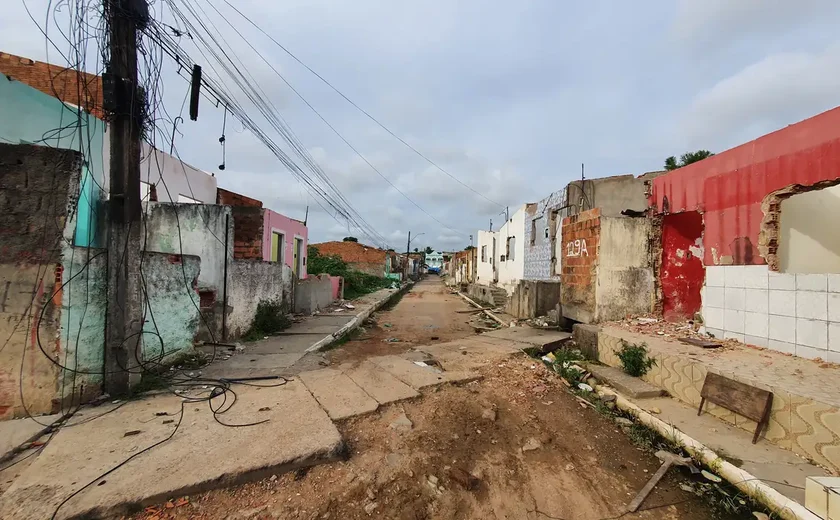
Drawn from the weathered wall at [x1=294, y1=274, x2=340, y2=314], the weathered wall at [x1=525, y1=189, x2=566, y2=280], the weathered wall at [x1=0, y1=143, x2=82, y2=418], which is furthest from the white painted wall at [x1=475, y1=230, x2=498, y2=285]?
the weathered wall at [x1=0, y1=143, x2=82, y2=418]

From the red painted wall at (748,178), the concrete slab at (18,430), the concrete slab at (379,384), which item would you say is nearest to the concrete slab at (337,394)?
the concrete slab at (379,384)

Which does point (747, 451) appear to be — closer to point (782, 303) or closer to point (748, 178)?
point (782, 303)

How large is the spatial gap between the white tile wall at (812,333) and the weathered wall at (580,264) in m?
2.85

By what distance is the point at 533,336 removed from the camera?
7492mm

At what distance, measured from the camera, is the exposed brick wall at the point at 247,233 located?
27.8 feet

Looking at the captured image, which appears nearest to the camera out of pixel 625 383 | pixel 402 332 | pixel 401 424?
pixel 401 424

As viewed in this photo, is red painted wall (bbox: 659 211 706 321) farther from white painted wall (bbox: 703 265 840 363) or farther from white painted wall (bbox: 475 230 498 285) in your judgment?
white painted wall (bbox: 475 230 498 285)

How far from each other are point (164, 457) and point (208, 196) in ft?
48.5

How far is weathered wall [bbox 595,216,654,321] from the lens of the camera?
6.72m

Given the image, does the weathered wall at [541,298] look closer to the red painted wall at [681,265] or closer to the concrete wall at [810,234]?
the red painted wall at [681,265]

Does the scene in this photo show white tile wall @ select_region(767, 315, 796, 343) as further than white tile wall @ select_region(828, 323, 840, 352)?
Yes

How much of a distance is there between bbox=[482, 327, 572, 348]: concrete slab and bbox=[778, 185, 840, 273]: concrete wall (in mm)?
3436

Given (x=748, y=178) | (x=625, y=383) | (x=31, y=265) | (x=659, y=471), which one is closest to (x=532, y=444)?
(x=659, y=471)

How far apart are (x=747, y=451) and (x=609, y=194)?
374 inches
